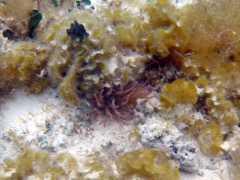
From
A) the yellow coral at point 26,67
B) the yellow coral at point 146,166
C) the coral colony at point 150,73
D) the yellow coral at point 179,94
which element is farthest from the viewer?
the yellow coral at point 26,67

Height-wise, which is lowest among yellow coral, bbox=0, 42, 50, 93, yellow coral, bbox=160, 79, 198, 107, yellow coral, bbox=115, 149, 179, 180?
yellow coral, bbox=115, 149, 179, 180

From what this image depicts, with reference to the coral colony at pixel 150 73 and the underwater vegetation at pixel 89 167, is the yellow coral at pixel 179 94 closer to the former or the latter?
the coral colony at pixel 150 73

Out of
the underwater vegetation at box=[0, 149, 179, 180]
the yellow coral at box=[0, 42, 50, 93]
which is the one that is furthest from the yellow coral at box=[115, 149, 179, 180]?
the yellow coral at box=[0, 42, 50, 93]

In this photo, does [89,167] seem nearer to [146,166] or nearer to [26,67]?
[146,166]

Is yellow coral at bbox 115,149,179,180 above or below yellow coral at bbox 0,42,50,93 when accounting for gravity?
below

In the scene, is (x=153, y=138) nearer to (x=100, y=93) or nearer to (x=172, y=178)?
(x=172, y=178)

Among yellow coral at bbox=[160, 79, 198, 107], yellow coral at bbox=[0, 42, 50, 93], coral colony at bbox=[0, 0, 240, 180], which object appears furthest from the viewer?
yellow coral at bbox=[0, 42, 50, 93]

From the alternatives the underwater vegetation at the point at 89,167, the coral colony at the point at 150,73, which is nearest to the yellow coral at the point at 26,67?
the coral colony at the point at 150,73

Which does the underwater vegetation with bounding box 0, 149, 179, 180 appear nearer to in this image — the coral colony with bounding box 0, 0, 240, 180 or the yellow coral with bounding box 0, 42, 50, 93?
the coral colony with bounding box 0, 0, 240, 180
